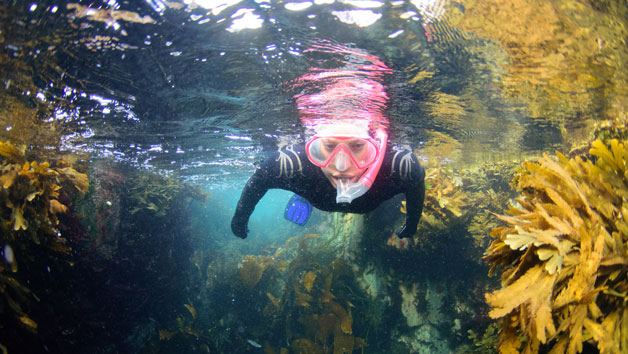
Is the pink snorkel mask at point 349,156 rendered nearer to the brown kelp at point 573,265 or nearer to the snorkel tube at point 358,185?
the snorkel tube at point 358,185

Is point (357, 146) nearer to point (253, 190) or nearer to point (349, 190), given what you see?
point (349, 190)

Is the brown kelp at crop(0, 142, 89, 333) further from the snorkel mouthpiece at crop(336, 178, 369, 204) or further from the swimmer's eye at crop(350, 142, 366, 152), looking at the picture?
the swimmer's eye at crop(350, 142, 366, 152)

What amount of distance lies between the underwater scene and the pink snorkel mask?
0.13ft

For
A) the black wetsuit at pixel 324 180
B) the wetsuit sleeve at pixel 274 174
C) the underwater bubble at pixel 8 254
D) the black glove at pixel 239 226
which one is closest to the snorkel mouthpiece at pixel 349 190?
the black wetsuit at pixel 324 180

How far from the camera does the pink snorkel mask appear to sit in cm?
420

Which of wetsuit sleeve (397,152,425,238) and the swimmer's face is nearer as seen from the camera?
the swimmer's face

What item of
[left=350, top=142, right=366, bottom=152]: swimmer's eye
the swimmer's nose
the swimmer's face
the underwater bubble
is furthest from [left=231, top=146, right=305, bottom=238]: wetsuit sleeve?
the underwater bubble

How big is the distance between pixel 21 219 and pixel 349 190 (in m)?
5.61

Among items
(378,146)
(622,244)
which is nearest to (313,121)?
(378,146)

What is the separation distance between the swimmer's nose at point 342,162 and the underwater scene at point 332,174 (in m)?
0.08

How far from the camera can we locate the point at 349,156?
14.2 ft

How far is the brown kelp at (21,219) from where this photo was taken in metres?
4.22

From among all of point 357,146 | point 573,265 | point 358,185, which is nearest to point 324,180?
point 358,185

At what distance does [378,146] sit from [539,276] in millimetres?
2752
